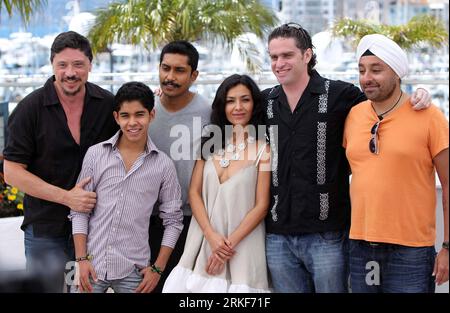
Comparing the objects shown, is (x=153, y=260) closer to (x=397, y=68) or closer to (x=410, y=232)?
(x=410, y=232)

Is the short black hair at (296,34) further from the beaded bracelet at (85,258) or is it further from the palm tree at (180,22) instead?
the palm tree at (180,22)

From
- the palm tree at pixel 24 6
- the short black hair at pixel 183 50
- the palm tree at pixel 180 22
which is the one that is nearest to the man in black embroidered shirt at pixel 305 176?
the short black hair at pixel 183 50

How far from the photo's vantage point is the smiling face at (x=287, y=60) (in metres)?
2.98

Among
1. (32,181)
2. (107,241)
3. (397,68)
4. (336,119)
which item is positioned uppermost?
(397,68)

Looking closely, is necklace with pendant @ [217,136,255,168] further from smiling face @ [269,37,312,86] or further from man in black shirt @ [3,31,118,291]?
man in black shirt @ [3,31,118,291]

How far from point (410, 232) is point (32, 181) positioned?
1.64 meters

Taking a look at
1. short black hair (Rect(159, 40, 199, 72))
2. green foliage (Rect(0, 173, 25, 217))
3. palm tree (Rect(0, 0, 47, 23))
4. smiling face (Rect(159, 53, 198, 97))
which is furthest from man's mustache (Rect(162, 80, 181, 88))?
green foliage (Rect(0, 173, 25, 217))

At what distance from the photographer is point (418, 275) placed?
9.14 feet

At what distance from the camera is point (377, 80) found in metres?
2.80

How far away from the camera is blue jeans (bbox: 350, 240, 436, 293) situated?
2.78 meters

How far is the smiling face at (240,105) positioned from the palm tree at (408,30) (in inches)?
305

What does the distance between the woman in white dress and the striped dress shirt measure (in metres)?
0.14

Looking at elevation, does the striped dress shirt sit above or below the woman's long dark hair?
below
